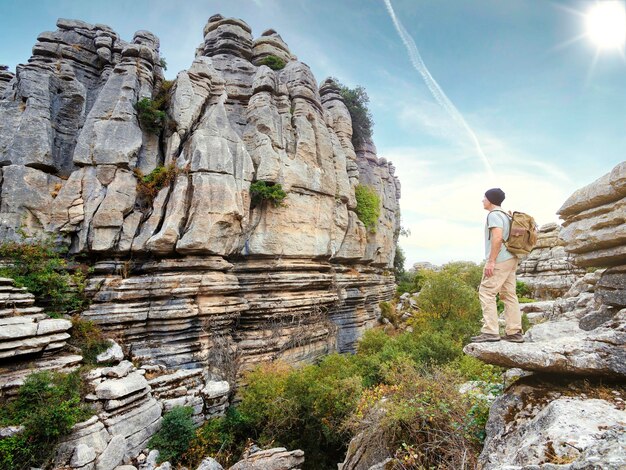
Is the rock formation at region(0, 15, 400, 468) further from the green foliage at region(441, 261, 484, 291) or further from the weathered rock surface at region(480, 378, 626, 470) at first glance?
the green foliage at region(441, 261, 484, 291)

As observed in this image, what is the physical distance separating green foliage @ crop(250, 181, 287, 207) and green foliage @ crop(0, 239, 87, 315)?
7.48 meters

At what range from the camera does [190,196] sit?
12.3 meters

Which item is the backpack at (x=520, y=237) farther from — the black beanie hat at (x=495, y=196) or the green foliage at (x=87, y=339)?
the green foliage at (x=87, y=339)

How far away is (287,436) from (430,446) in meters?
6.12

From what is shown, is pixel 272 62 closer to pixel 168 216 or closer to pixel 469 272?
pixel 168 216

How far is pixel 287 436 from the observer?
942 centimetres

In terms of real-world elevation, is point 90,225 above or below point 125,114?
below

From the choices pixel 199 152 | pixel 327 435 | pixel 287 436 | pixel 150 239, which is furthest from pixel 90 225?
pixel 327 435

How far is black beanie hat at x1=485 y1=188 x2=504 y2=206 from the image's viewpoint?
183 inches

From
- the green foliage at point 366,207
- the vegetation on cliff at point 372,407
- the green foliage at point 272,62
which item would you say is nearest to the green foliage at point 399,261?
the green foliage at point 366,207

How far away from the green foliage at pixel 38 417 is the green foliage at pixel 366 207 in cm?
1729

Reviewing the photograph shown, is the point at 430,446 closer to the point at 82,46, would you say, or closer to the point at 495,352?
the point at 495,352

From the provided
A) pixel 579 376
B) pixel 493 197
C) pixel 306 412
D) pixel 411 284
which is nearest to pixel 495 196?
pixel 493 197

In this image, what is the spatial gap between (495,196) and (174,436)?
9911 mm
